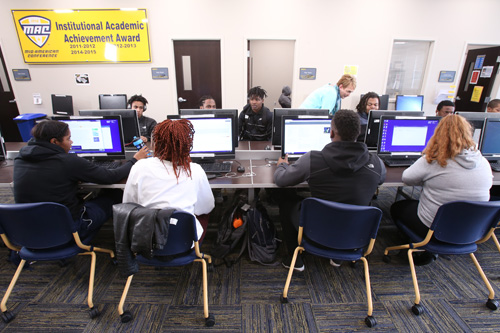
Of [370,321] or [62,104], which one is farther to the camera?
[62,104]

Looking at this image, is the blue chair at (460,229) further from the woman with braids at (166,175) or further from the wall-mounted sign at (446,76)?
the wall-mounted sign at (446,76)

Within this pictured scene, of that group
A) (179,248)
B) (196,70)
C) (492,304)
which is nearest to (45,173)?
(179,248)

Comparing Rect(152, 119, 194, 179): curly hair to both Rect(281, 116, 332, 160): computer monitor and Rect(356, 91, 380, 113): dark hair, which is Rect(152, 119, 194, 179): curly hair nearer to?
Rect(281, 116, 332, 160): computer monitor

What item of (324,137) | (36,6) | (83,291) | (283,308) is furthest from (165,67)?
(283,308)

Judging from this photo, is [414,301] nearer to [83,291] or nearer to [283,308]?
[283,308]

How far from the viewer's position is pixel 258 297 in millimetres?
1693

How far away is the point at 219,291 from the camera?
1736 mm

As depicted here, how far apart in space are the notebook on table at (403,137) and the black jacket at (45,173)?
2246 millimetres

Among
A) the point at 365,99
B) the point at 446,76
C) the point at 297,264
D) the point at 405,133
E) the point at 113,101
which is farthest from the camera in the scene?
the point at 446,76

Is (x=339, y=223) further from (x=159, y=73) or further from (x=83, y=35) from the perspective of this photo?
(x=83, y=35)

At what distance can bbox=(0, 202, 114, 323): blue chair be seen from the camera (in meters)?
1.30

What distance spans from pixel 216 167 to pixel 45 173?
107 centimetres

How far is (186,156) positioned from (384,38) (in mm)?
4529

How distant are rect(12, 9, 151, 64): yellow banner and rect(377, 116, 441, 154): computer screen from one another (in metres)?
3.89
